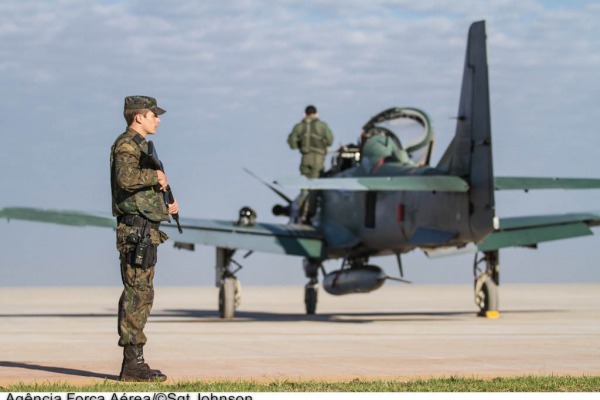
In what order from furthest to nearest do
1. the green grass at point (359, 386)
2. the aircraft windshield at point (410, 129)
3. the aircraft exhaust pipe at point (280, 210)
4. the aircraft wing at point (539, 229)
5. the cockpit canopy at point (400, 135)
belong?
the aircraft exhaust pipe at point (280, 210), the aircraft wing at point (539, 229), the aircraft windshield at point (410, 129), the cockpit canopy at point (400, 135), the green grass at point (359, 386)

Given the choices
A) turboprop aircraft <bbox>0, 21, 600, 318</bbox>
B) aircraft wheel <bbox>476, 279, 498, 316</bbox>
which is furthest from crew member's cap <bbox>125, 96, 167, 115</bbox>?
aircraft wheel <bbox>476, 279, 498, 316</bbox>

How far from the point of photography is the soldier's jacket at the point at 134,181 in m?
10.6

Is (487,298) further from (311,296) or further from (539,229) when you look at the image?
(311,296)

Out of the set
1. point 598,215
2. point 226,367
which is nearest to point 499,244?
point 598,215

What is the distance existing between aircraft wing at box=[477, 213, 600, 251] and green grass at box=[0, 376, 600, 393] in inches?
611

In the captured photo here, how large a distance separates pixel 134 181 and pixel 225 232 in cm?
1405

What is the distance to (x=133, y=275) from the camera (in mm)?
10688

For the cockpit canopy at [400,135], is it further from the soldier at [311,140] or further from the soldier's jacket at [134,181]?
the soldier's jacket at [134,181]

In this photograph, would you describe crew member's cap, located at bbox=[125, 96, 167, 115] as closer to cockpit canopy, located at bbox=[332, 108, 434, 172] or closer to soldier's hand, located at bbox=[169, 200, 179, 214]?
soldier's hand, located at bbox=[169, 200, 179, 214]

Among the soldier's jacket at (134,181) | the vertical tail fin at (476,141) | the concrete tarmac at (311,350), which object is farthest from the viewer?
the vertical tail fin at (476,141)

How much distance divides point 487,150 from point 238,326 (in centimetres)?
503

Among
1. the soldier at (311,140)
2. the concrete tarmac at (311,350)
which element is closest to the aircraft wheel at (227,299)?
the concrete tarmac at (311,350)

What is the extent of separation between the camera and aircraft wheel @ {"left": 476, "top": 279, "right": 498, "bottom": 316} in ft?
82.6

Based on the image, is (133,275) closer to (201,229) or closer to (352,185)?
(352,185)
